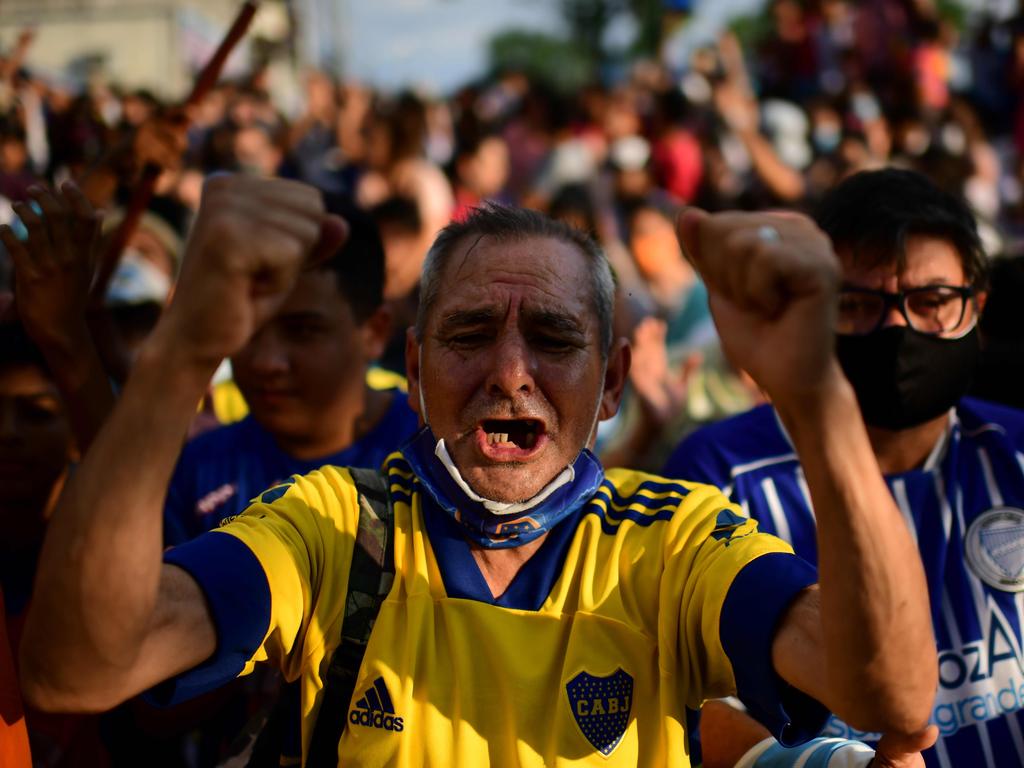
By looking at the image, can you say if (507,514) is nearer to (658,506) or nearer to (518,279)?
(658,506)

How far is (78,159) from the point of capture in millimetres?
11172

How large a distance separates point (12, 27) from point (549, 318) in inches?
993

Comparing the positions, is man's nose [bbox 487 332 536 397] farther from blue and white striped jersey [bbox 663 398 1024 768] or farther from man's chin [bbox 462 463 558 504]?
blue and white striped jersey [bbox 663 398 1024 768]

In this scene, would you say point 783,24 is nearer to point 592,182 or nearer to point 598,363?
point 592,182

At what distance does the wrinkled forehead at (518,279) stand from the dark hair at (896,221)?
0.99 metres

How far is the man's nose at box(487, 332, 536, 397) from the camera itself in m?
2.33

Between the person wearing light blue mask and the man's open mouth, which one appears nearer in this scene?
the person wearing light blue mask

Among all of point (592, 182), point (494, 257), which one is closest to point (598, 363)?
point (494, 257)

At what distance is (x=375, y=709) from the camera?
85.8 inches

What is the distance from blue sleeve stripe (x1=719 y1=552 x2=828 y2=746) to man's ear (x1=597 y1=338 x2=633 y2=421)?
664mm

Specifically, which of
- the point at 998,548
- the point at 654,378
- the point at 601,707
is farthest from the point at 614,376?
the point at 654,378

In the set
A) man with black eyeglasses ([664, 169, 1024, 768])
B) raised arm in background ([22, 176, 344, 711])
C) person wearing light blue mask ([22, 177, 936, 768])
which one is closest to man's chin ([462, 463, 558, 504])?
person wearing light blue mask ([22, 177, 936, 768])

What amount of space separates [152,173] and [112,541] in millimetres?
2374

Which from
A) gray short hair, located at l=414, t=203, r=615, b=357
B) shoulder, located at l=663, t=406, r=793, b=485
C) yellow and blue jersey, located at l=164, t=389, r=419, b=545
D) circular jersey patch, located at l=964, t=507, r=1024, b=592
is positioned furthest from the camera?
yellow and blue jersey, located at l=164, t=389, r=419, b=545
